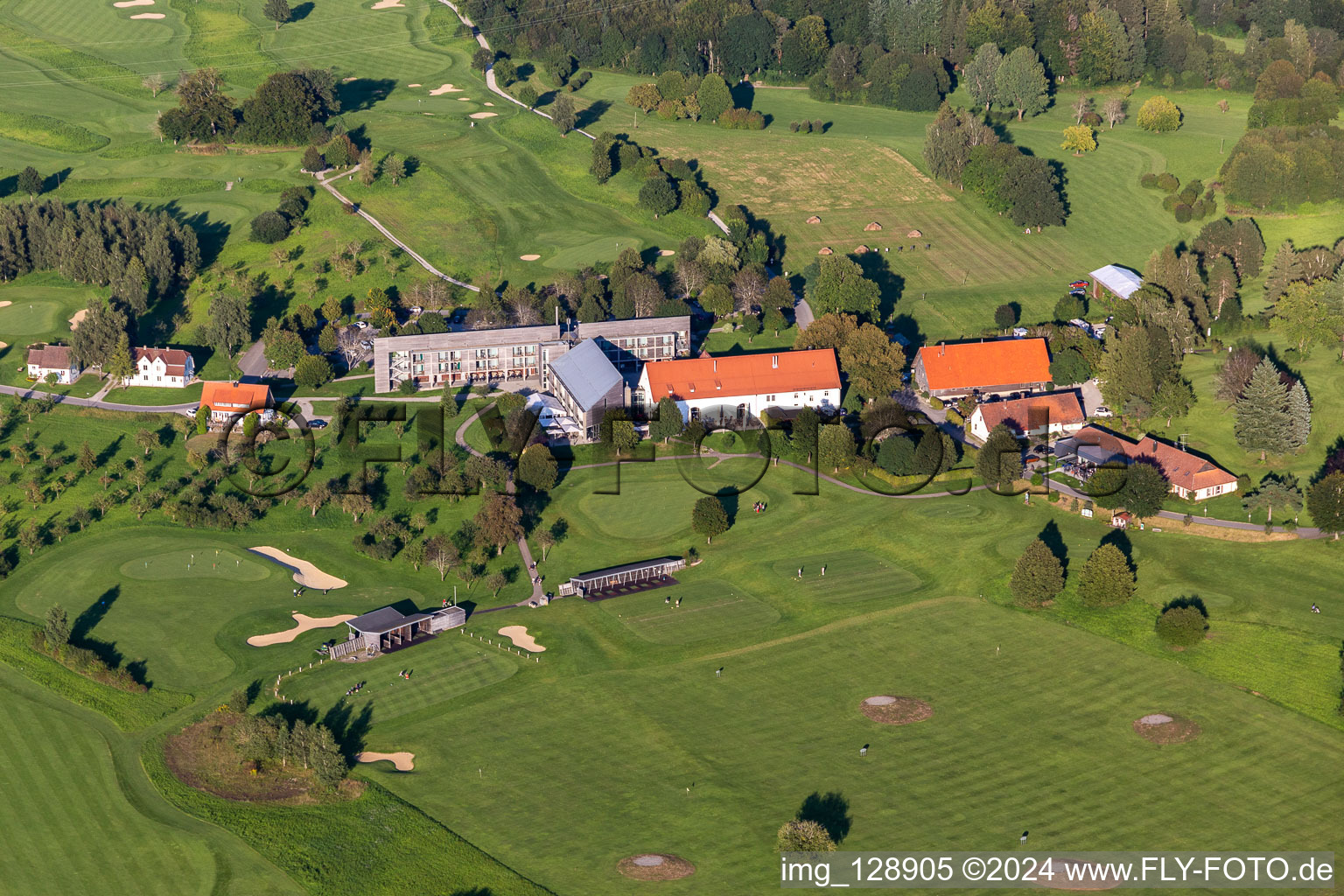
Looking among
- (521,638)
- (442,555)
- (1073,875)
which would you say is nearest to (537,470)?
(442,555)

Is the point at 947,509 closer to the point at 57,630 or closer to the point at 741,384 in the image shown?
the point at 741,384

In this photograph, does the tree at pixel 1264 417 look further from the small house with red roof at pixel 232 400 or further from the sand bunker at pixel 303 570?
the small house with red roof at pixel 232 400

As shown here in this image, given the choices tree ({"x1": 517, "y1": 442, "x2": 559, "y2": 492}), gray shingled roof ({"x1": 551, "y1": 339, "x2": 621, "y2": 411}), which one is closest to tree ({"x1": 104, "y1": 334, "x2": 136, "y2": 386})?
gray shingled roof ({"x1": 551, "y1": 339, "x2": 621, "y2": 411})

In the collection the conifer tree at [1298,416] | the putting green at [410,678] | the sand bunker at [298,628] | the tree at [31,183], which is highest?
the tree at [31,183]

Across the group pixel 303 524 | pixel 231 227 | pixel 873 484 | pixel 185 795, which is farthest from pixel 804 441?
pixel 231 227

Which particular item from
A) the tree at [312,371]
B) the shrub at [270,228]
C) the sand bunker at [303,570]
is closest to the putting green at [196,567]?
the sand bunker at [303,570]

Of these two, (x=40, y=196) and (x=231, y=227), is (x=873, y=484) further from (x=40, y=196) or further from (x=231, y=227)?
(x=40, y=196)

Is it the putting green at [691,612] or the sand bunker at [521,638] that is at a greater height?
the putting green at [691,612]
